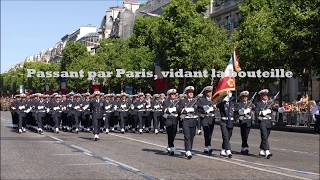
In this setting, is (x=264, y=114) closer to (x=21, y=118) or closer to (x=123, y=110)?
(x=123, y=110)

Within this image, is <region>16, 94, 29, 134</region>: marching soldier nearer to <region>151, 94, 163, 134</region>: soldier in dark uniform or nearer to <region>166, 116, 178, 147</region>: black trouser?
<region>151, 94, 163, 134</region>: soldier in dark uniform

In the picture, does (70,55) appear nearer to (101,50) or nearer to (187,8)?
(101,50)

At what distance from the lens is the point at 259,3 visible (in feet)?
144

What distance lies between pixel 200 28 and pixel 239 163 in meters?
35.7

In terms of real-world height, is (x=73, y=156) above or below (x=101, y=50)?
below

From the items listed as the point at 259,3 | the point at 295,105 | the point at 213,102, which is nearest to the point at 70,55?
the point at 259,3

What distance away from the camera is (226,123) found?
1605 cm

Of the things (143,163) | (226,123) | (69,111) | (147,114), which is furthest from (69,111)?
(143,163)

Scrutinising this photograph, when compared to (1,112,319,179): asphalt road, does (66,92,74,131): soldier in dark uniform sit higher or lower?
higher

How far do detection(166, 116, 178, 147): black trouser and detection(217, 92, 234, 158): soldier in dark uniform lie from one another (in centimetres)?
130

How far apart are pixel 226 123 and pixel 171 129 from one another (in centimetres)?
154

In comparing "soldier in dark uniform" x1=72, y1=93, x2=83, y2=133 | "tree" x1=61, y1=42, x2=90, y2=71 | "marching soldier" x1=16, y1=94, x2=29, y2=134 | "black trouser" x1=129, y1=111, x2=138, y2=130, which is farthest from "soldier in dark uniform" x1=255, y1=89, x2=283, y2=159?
"tree" x1=61, y1=42, x2=90, y2=71

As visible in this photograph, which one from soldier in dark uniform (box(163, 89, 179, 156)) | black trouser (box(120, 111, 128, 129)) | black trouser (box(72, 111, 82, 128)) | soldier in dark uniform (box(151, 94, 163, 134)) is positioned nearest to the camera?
soldier in dark uniform (box(163, 89, 179, 156))

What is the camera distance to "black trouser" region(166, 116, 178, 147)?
1648 centimetres
